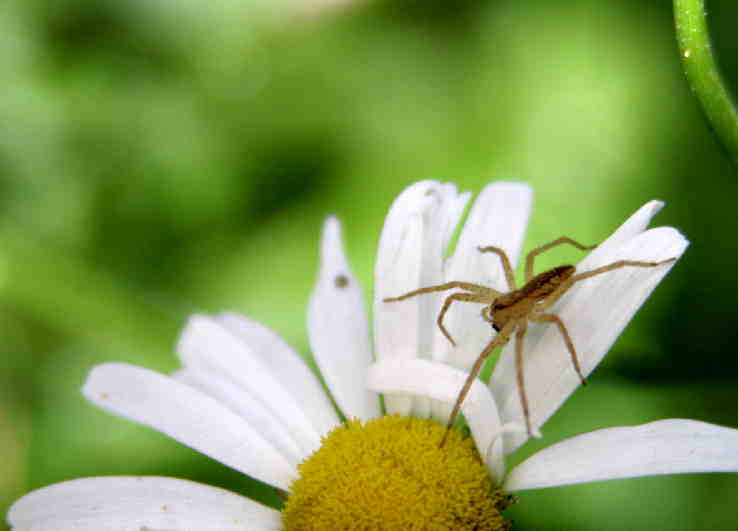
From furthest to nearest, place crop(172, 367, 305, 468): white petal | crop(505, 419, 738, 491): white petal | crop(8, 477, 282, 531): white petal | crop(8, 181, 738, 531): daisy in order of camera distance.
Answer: crop(172, 367, 305, 468): white petal → crop(8, 477, 282, 531): white petal → crop(8, 181, 738, 531): daisy → crop(505, 419, 738, 491): white petal

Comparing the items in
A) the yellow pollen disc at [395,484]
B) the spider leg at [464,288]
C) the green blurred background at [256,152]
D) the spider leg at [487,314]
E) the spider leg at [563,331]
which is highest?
the green blurred background at [256,152]

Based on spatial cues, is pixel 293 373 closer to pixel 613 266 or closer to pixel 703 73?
pixel 613 266

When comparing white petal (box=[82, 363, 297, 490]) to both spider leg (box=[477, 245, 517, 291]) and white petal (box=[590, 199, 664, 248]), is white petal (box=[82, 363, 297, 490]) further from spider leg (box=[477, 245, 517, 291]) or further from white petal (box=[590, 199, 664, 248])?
white petal (box=[590, 199, 664, 248])

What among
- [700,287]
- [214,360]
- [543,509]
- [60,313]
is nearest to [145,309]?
[60,313]

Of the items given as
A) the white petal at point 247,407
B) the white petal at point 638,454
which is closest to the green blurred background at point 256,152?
the white petal at point 247,407

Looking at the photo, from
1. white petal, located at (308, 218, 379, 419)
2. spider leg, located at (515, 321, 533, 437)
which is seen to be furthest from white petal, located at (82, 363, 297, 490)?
spider leg, located at (515, 321, 533, 437)

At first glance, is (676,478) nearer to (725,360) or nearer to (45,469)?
(725,360)

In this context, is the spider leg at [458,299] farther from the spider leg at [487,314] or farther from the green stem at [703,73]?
the green stem at [703,73]

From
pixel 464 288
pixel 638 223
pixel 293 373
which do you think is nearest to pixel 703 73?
pixel 638 223
